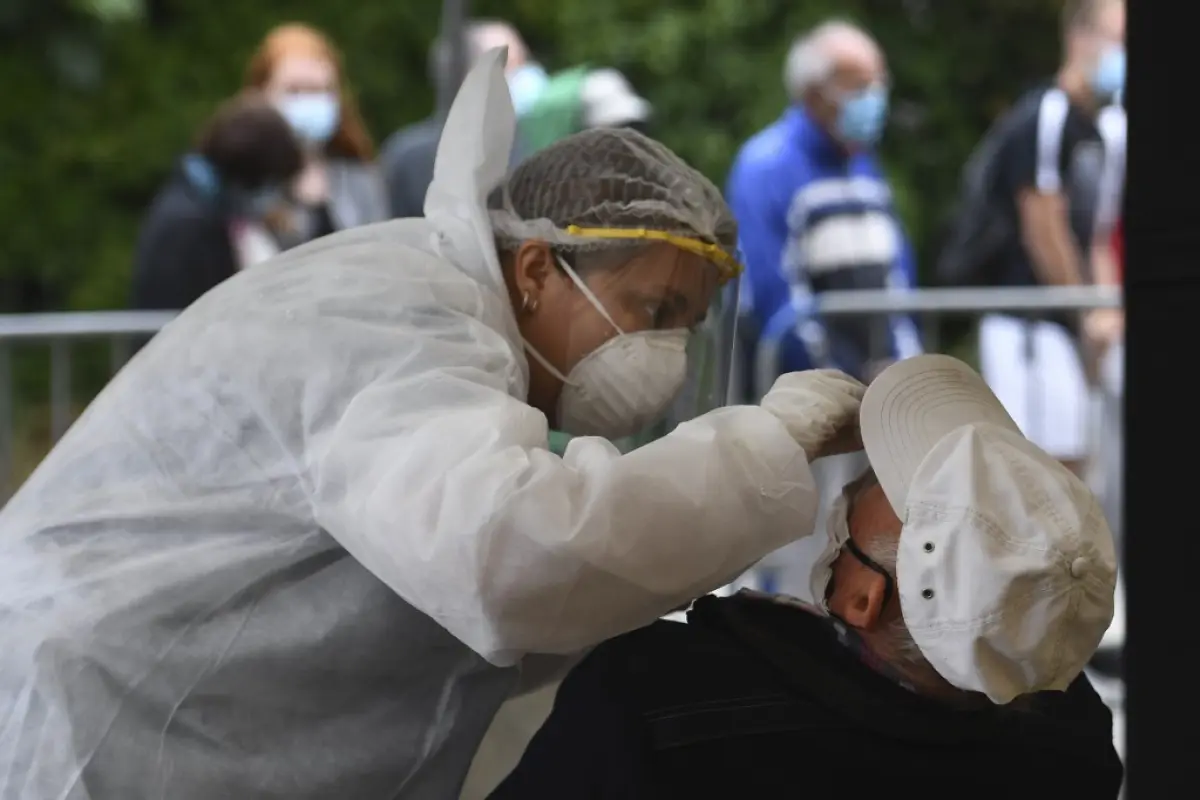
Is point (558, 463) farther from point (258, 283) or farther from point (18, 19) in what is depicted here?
point (18, 19)

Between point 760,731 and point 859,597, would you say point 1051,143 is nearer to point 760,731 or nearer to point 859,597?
Answer: point 859,597

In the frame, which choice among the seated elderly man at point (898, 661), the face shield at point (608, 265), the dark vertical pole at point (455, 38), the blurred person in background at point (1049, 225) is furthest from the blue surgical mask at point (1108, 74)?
the seated elderly man at point (898, 661)

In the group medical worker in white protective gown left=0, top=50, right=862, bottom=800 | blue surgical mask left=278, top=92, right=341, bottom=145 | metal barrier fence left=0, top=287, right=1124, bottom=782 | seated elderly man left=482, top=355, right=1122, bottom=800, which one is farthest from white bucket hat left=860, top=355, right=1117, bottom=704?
blue surgical mask left=278, top=92, right=341, bottom=145

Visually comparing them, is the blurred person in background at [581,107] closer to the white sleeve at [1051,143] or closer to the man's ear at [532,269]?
the white sleeve at [1051,143]

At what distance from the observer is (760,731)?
1792 millimetres

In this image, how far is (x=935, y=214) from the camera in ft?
36.6

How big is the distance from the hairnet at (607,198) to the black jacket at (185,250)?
280 cm

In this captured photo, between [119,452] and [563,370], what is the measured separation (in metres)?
0.54

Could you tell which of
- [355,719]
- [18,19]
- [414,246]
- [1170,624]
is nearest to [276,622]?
[355,719]

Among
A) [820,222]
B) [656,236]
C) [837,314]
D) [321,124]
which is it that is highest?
[321,124]

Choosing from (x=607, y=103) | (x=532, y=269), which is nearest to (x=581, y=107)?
(x=607, y=103)

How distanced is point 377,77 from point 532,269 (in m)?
9.27

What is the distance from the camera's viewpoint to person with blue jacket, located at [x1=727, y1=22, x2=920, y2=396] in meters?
5.07

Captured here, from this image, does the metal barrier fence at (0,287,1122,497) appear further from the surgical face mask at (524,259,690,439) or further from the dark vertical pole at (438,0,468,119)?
the surgical face mask at (524,259,690,439)
